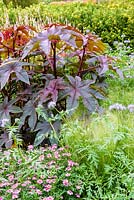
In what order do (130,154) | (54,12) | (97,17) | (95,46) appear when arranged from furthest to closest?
(54,12)
(97,17)
(95,46)
(130,154)

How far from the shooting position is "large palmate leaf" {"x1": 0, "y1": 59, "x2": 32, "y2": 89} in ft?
10.5

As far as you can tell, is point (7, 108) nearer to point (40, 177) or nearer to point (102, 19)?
point (40, 177)

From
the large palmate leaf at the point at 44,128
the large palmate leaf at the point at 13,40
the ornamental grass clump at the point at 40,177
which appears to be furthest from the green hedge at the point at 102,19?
the ornamental grass clump at the point at 40,177

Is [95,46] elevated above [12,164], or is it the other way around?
[95,46]

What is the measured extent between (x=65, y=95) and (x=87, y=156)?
799 mm

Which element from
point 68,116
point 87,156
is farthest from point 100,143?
point 68,116

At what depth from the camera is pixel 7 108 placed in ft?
11.0

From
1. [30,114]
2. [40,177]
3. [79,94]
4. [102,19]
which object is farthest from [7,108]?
[102,19]

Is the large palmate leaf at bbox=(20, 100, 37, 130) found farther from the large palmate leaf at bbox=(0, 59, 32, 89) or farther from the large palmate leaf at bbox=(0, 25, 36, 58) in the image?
the large palmate leaf at bbox=(0, 25, 36, 58)

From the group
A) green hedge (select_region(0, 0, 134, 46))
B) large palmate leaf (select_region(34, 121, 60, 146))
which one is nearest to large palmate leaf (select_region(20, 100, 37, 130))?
large palmate leaf (select_region(34, 121, 60, 146))

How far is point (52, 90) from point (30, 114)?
0.26m

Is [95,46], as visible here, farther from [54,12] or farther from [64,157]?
[54,12]

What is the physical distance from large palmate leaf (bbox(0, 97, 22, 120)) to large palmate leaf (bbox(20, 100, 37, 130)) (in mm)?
58

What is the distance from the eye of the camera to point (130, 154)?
2.58 meters
